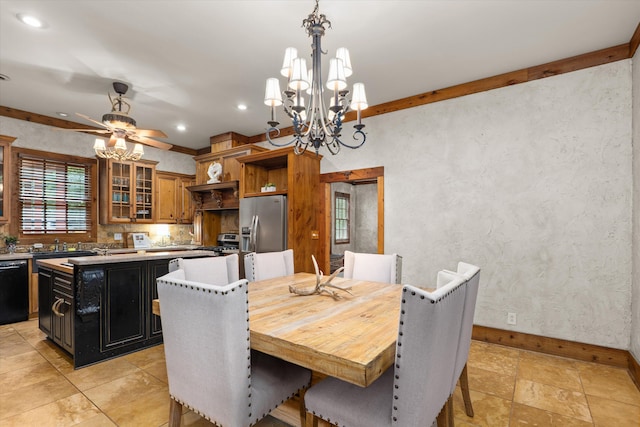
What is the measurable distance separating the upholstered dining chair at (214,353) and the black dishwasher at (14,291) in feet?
12.5

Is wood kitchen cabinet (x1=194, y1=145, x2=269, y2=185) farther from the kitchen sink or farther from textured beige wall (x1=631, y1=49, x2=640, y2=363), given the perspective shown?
textured beige wall (x1=631, y1=49, x2=640, y2=363)

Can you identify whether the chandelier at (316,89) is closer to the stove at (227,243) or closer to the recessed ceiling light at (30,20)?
the recessed ceiling light at (30,20)

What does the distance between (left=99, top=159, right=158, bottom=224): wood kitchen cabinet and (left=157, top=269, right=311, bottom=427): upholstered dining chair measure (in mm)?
4519

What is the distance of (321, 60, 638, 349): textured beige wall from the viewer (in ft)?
9.04

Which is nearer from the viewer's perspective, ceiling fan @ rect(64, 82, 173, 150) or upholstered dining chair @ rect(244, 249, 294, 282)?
upholstered dining chair @ rect(244, 249, 294, 282)

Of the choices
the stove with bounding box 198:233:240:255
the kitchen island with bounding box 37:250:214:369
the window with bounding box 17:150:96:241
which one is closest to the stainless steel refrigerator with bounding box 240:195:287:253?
the stove with bounding box 198:233:240:255

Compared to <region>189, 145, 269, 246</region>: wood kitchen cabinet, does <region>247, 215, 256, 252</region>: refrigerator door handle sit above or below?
below

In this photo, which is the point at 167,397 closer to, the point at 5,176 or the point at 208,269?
the point at 208,269

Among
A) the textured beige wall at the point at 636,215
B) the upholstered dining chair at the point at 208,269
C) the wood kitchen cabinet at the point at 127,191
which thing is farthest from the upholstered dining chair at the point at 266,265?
the wood kitchen cabinet at the point at 127,191

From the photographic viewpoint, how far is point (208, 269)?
93.7 inches

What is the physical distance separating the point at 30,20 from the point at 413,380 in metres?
3.47

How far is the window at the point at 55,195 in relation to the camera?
14.5 ft

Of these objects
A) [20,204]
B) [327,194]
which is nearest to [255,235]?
[327,194]

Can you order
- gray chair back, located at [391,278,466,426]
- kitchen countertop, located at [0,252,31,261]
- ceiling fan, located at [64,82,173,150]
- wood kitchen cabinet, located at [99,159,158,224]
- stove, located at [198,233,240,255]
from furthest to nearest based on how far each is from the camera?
stove, located at [198,233,240,255]
wood kitchen cabinet, located at [99,159,158,224]
kitchen countertop, located at [0,252,31,261]
ceiling fan, located at [64,82,173,150]
gray chair back, located at [391,278,466,426]
